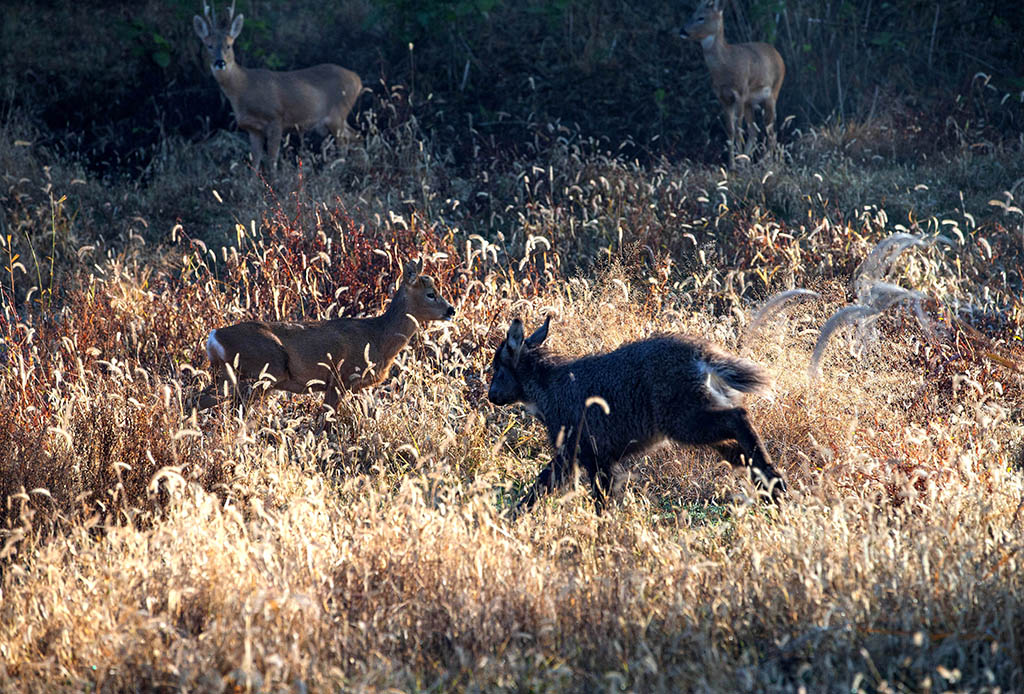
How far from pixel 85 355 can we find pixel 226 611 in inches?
157

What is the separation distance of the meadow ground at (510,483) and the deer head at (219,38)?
104 inches

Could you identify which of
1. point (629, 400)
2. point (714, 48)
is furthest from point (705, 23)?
point (629, 400)

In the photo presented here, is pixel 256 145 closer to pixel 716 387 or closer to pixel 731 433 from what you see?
pixel 716 387

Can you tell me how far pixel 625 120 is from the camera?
1454 cm

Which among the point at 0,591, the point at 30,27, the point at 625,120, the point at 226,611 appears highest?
the point at 226,611

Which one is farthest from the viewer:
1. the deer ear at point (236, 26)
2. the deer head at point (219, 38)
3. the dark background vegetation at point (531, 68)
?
the dark background vegetation at point (531, 68)

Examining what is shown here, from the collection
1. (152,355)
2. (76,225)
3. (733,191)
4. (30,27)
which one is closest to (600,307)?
(152,355)

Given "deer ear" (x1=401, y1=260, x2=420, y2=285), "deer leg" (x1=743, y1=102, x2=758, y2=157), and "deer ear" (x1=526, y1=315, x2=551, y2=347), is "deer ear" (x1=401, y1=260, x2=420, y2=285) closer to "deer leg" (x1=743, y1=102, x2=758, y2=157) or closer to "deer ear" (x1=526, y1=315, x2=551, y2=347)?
"deer ear" (x1=526, y1=315, x2=551, y2=347)

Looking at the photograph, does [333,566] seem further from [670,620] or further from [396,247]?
[396,247]

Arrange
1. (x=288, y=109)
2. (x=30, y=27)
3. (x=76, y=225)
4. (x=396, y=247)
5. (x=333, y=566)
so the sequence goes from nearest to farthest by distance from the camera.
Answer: (x=333, y=566), (x=396, y=247), (x=76, y=225), (x=288, y=109), (x=30, y=27)

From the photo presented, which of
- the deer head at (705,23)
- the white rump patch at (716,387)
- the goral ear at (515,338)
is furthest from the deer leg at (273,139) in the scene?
the white rump patch at (716,387)

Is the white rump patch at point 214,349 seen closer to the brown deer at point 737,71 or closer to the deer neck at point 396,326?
the deer neck at point 396,326

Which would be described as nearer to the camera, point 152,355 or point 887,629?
point 887,629

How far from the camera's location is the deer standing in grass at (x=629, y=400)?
554cm
